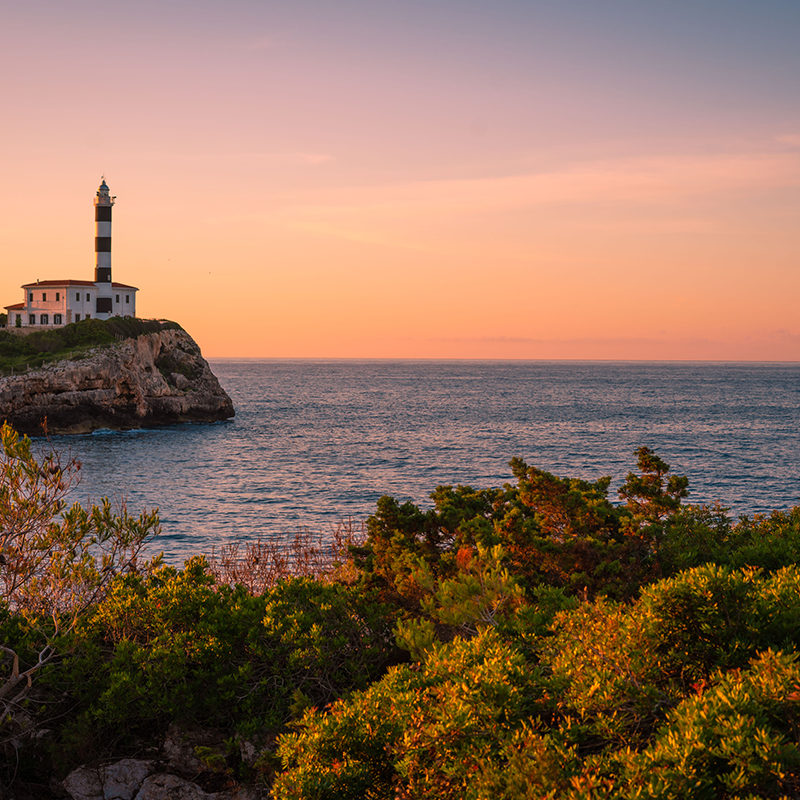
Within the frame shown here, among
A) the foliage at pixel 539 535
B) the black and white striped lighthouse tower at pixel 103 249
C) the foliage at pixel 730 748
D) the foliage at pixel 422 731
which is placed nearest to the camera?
the foliage at pixel 730 748

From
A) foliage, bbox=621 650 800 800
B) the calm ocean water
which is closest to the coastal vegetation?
foliage, bbox=621 650 800 800

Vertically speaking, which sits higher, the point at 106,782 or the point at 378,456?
the point at 106,782

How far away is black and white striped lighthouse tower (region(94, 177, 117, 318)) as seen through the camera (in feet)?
301

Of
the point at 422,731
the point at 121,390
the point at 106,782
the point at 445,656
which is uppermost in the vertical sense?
the point at 121,390

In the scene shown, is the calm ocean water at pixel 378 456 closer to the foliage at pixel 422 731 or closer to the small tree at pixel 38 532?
the small tree at pixel 38 532

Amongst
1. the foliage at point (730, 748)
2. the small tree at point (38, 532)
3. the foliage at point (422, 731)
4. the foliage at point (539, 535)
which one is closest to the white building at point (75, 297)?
the foliage at point (539, 535)

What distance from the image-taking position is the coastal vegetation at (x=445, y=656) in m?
6.52

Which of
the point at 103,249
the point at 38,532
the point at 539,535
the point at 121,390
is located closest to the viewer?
the point at 38,532

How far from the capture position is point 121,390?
82938 mm

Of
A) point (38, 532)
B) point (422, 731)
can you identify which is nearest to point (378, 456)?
Result: point (38, 532)

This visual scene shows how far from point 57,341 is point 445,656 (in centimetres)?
8602

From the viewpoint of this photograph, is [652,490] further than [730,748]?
Yes

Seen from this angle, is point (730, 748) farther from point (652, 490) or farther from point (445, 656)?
point (652, 490)

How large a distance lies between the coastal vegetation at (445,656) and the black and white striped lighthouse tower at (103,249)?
3493 inches
